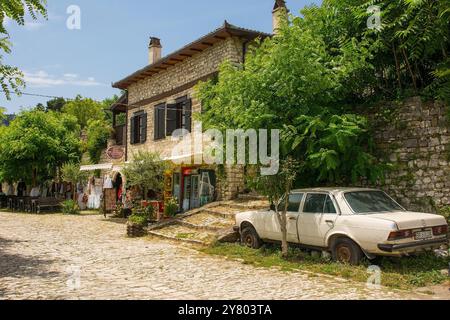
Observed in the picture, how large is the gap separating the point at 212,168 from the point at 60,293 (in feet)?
34.0

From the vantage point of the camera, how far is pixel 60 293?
620cm

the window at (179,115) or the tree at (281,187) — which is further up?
the window at (179,115)

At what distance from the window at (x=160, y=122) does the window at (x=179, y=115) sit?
39cm

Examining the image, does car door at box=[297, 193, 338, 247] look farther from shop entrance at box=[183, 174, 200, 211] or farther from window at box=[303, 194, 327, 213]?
shop entrance at box=[183, 174, 200, 211]

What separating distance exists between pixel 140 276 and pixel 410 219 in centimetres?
476

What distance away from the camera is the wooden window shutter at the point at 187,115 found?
17.6 meters

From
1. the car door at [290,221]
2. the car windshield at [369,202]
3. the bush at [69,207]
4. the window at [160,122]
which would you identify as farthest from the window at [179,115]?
the car windshield at [369,202]

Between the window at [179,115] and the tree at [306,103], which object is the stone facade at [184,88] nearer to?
the window at [179,115]

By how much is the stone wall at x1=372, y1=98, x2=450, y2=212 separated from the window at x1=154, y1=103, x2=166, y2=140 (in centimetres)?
1108

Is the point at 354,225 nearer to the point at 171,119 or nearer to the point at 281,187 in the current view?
the point at 281,187

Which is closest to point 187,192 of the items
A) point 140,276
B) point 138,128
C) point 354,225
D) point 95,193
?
point 138,128

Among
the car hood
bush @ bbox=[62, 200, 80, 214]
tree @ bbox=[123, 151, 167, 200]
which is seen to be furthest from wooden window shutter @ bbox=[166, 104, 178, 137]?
the car hood

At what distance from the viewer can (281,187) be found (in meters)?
9.38

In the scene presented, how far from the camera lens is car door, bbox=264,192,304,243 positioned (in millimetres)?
9062
